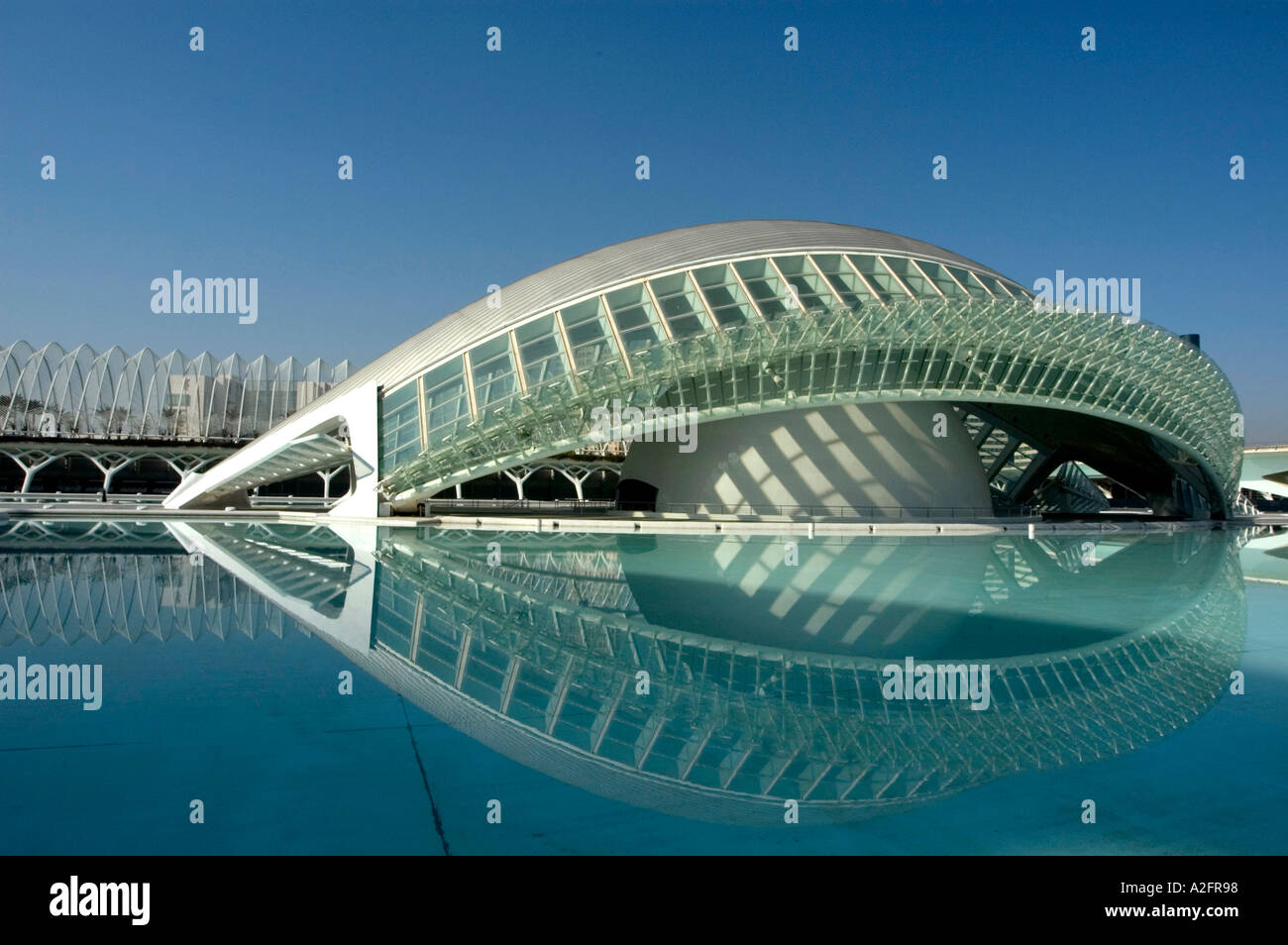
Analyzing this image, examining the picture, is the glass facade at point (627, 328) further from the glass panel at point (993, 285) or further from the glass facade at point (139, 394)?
the glass facade at point (139, 394)

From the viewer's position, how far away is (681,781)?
513 cm

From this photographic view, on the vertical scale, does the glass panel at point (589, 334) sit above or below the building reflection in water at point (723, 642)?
above

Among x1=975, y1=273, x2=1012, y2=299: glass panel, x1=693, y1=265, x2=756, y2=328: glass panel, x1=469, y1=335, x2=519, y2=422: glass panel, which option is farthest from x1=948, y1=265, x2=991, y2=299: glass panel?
x1=469, y1=335, x2=519, y2=422: glass panel

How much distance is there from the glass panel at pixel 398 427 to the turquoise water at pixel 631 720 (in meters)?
15.8

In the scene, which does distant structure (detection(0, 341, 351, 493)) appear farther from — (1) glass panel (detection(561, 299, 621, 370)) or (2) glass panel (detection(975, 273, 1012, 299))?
(2) glass panel (detection(975, 273, 1012, 299))

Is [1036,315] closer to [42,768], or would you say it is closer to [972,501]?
[972,501]

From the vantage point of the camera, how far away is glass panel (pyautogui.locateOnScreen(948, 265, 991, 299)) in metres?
32.3

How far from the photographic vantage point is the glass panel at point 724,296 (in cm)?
2906

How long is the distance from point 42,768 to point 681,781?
3760 mm

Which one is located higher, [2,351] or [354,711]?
[2,351]

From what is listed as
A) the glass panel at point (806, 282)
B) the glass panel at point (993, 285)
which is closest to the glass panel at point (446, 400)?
the glass panel at point (806, 282)

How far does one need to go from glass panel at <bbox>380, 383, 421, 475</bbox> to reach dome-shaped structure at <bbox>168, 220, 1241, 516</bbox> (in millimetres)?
82

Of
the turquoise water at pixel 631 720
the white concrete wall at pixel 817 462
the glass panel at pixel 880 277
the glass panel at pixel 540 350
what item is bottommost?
the turquoise water at pixel 631 720
